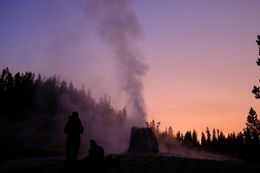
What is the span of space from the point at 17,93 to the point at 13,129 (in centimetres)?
2012

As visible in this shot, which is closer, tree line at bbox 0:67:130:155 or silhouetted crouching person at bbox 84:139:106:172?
silhouetted crouching person at bbox 84:139:106:172

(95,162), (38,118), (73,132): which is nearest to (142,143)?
(73,132)

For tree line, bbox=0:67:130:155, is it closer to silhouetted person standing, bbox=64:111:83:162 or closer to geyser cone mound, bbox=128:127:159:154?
geyser cone mound, bbox=128:127:159:154

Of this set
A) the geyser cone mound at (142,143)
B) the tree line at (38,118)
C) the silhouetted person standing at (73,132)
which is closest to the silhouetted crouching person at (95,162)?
the silhouetted person standing at (73,132)

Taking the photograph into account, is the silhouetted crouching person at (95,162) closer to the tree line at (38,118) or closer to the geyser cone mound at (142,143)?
the geyser cone mound at (142,143)

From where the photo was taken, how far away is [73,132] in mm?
16938

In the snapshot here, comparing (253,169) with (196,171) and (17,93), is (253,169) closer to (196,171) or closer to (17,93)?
(196,171)

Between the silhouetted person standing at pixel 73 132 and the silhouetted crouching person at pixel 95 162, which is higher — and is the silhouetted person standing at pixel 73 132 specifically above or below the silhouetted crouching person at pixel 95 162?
above

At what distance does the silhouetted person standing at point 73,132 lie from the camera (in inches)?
650

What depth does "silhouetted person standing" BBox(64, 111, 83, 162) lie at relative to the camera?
54.2ft

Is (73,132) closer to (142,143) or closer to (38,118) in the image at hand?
(142,143)

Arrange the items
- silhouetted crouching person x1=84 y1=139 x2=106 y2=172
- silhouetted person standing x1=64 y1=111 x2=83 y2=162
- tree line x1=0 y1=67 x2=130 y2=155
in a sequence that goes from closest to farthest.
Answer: silhouetted crouching person x1=84 y1=139 x2=106 y2=172, silhouetted person standing x1=64 y1=111 x2=83 y2=162, tree line x1=0 y1=67 x2=130 y2=155

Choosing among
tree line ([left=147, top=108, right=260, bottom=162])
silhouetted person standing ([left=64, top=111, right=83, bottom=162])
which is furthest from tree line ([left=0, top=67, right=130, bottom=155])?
silhouetted person standing ([left=64, top=111, right=83, bottom=162])

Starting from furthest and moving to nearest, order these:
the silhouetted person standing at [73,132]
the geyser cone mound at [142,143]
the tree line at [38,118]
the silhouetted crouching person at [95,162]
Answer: the tree line at [38,118] < the geyser cone mound at [142,143] < the silhouetted person standing at [73,132] < the silhouetted crouching person at [95,162]
